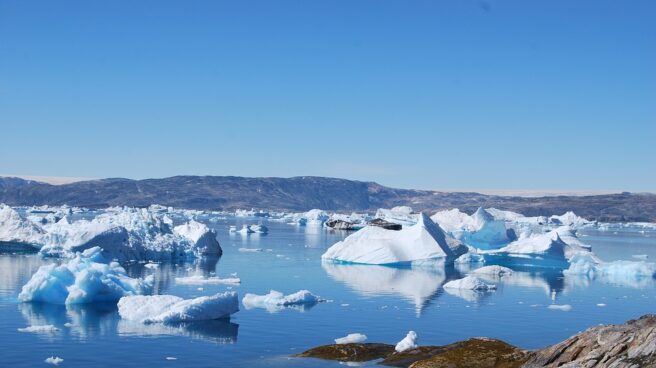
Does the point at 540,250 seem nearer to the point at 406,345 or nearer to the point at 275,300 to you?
the point at 275,300

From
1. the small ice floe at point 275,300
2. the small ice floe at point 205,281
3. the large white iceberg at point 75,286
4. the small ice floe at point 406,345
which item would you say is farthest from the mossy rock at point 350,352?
the small ice floe at point 205,281

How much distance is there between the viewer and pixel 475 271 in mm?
35781

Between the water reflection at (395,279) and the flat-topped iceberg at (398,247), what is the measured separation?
56 centimetres

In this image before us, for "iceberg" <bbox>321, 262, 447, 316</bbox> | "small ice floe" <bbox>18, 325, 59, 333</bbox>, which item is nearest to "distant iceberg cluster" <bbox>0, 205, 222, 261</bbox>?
"iceberg" <bbox>321, 262, 447, 316</bbox>

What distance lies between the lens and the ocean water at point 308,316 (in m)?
16.1

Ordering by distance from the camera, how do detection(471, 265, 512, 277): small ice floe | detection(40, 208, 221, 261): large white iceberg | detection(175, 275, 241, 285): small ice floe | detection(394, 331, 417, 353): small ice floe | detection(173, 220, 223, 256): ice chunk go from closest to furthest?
detection(394, 331, 417, 353): small ice floe < detection(175, 275, 241, 285): small ice floe < detection(40, 208, 221, 261): large white iceberg < detection(471, 265, 512, 277): small ice floe < detection(173, 220, 223, 256): ice chunk

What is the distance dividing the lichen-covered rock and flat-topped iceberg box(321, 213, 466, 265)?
2433 cm

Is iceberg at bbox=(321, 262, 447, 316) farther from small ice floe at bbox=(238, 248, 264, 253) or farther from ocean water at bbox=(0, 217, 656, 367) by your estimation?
small ice floe at bbox=(238, 248, 264, 253)

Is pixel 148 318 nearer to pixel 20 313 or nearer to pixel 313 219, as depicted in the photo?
pixel 20 313

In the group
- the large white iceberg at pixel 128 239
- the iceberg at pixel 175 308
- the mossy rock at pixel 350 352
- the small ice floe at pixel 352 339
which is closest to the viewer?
the mossy rock at pixel 350 352

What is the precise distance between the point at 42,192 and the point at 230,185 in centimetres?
4889

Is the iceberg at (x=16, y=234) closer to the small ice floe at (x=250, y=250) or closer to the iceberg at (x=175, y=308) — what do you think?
the small ice floe at (x=250, y=250)

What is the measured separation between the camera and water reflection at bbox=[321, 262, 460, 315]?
1056 inches

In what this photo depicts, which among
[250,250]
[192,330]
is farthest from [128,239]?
[192,330]
